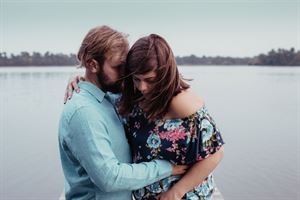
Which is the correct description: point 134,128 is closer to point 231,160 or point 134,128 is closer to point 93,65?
point 93,65

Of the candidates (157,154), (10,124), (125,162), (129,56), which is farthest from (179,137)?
(10,124)

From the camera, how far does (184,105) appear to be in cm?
133

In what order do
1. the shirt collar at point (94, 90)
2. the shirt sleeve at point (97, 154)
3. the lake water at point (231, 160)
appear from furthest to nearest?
the lake water at point (231, 160) < the shirt collar at point (94, 90) < the shirt sleeve at point (97, 154)

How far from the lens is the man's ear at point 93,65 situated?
1343 mm

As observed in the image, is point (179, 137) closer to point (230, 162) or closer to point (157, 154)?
point (157, 154)

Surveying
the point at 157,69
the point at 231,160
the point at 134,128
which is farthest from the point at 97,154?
the point at 231,160

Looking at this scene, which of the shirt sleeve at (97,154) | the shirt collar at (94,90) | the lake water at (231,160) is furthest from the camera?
the lake water at (231,160)

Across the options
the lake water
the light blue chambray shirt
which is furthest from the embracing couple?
the lake water

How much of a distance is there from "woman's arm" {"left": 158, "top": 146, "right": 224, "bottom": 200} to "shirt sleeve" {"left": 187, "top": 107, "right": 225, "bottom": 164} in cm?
2

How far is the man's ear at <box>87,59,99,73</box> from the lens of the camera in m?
1.34

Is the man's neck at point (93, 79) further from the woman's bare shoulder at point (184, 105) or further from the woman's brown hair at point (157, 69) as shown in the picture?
the woman's bare shoulder at point (184, 105)

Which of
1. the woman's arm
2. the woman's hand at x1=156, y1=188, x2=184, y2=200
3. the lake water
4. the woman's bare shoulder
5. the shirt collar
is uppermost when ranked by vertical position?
the shirt collar

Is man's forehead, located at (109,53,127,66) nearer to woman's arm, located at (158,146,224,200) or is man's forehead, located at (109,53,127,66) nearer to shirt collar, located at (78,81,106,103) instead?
shirt collar, located at (78,81,106,103)


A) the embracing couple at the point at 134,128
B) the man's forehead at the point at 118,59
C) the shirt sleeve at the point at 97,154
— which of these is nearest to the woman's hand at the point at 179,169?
the embracing couple at the point at 134,128
